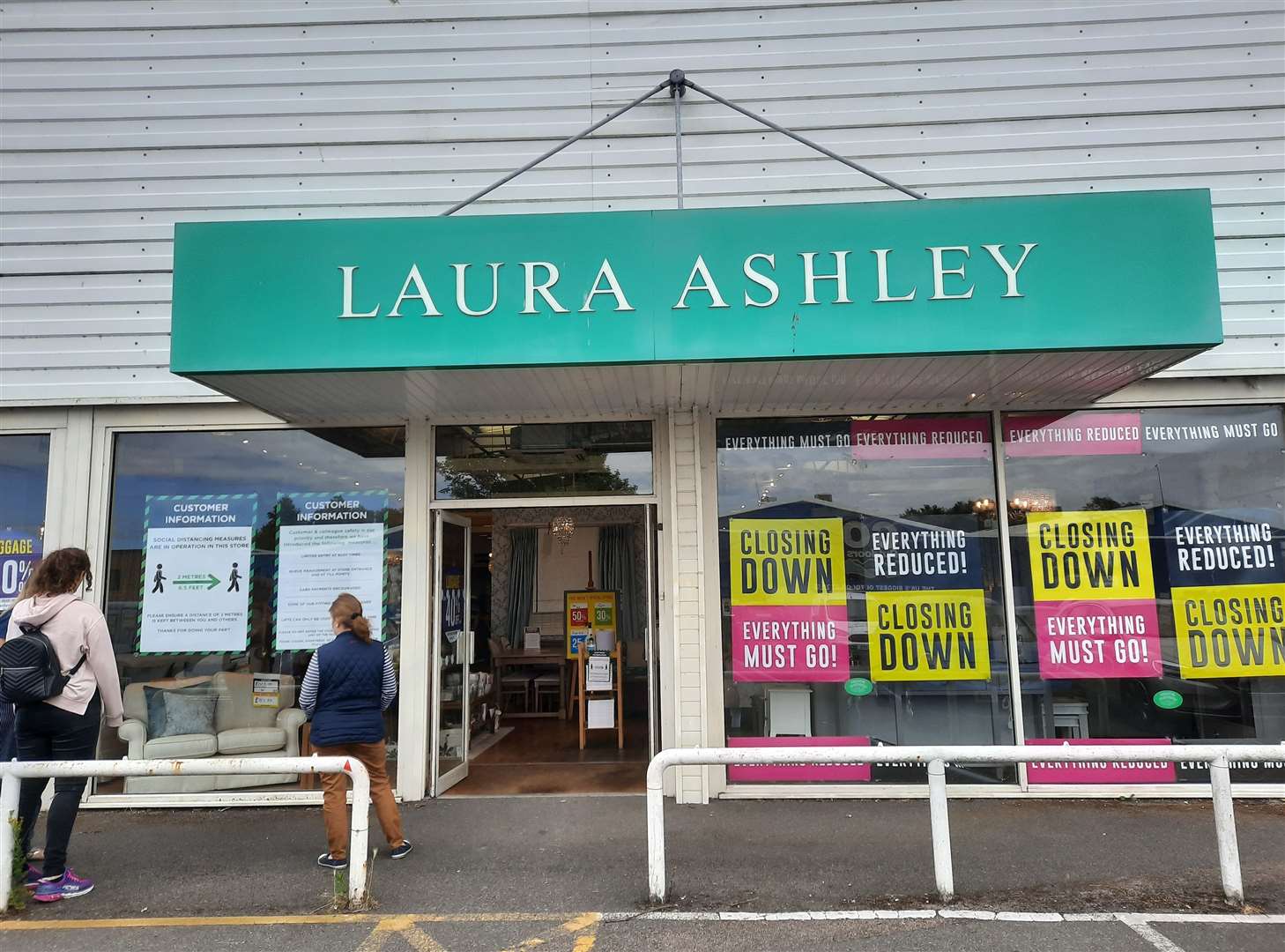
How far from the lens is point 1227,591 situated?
5.80 meters

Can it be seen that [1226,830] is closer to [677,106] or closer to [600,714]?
[600,714]

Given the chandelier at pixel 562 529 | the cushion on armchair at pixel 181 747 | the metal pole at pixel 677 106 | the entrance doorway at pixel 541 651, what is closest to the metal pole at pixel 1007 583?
the entrance doorway at pixel 541 651

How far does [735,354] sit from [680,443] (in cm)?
152

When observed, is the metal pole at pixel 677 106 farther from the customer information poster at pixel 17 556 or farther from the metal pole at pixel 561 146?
the customer information poster at pixel 17 556

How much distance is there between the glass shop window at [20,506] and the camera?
6051 millimetres

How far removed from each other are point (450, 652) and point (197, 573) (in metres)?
1.99

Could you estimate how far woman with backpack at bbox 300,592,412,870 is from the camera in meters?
4.31

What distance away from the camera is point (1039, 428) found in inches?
236

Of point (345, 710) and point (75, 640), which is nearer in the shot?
point (75, 640)

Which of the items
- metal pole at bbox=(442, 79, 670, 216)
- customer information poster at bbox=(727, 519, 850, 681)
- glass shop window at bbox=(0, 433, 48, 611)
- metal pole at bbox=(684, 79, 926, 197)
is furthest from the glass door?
metal pole at bbox=(684, 79, 926, 197)

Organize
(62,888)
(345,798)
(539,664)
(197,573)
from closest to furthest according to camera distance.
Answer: (62,888)
(345,798)
(197,573)
(539,664)

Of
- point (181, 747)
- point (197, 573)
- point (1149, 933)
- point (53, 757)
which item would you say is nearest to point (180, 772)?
point (53, 757)

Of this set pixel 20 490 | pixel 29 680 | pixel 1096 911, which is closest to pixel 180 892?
pixel 29 680

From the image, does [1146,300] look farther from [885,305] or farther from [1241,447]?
[1241,447]
